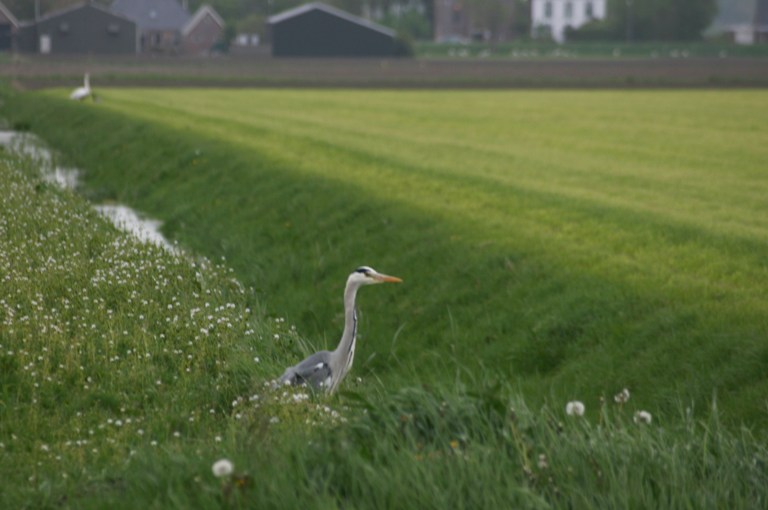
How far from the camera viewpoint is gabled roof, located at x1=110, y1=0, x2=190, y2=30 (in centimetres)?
9725

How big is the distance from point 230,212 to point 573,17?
6778 inches

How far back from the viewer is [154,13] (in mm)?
100938

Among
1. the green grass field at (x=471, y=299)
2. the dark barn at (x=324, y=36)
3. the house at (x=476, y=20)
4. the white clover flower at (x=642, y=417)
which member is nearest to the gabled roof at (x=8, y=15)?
the green grass field at (x=471, y=299)

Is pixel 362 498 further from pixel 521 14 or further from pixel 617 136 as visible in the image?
pixel 521 14

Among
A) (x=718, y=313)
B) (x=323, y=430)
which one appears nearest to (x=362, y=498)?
(x=323, y=430)

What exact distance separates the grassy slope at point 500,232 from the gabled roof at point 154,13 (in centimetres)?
5678

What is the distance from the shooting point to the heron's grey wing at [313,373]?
1139 centimetres

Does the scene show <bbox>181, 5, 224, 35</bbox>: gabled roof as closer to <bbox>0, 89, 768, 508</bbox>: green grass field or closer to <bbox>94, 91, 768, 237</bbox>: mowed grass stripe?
<bbox>94, 91, 768, 237</bbox>: mowed grass stripe

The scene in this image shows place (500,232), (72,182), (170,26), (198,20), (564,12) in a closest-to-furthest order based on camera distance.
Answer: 1. (500,232)
2. (72,182)
3. (170,26)
4. (198,20)
5. (564,12)

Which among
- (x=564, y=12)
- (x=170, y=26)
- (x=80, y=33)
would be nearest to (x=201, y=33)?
(x=170, y=26)

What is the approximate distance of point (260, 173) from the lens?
29.1 metres

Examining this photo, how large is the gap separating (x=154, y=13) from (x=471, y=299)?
87.0 m

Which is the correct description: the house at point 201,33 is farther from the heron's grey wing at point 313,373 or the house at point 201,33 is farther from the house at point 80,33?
the heron's grey wing at point 313,373

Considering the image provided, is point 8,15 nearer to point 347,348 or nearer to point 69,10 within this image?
point 69,10
